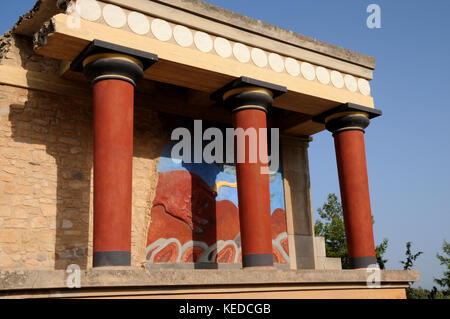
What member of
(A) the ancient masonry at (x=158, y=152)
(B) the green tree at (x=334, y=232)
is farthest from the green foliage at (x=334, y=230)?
(A) the ancient masonry at (x=158, y=152)

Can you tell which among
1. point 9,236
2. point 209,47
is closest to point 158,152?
point 209,47

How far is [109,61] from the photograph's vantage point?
692cm

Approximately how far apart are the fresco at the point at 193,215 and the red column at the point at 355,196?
1.93m

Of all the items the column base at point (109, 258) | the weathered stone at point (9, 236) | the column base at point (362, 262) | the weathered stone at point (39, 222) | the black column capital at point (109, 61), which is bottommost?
the column base at point (109, 258)

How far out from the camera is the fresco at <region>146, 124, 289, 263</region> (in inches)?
352

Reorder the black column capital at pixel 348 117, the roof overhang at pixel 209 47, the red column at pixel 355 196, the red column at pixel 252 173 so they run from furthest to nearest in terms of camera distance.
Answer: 1. the black column capital at pixel 348 117
2. the red column at pixel 355 196
3. the red column at pixel 252 173
4. the roof overhang at pixel 209 47

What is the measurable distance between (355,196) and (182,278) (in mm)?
5083

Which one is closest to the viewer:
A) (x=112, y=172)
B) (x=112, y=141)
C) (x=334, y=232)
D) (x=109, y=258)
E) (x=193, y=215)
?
(x=109, y=258)

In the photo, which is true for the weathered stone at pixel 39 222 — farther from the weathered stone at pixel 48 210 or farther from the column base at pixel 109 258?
the column base at pixel 109 258

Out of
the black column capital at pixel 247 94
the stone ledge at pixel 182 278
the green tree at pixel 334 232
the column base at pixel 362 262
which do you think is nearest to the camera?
the stone ledge at pixel 182 278

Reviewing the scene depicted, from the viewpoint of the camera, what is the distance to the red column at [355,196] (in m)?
9.48

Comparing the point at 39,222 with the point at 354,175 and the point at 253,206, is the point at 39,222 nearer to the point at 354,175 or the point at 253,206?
the point at 253,206

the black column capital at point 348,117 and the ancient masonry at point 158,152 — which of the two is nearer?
the ancient masonry at point 158,152

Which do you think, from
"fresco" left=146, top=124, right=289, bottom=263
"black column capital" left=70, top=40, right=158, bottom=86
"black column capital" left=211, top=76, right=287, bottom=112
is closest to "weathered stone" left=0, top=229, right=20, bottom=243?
"fresco" left=146, top=124, right=289, bottom=263
